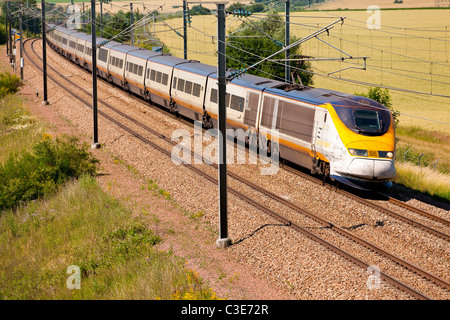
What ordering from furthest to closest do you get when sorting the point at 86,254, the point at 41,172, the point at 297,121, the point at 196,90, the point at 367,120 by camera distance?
the point at 196,90
the point at 41,172
the point at 297,121
the point at 367,120
the point at 86,254

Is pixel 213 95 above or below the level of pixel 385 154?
above

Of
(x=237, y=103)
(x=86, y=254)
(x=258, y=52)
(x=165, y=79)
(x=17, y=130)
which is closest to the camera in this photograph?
(x=86, y=254)

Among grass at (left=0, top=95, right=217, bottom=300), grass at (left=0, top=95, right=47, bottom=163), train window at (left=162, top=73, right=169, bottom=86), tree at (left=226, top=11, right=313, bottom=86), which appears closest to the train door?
grass at (left=0, top=95, right=217, bottom=300)

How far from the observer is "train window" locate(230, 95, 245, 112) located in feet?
74.6

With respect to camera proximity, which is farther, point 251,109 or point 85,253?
point 251,109

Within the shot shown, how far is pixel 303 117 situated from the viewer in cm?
1897

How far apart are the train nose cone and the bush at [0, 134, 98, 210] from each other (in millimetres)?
10520

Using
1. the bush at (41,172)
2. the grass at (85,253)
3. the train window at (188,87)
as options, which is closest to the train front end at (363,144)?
the grass at (85,253)

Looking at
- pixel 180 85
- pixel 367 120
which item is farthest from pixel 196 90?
pixel 367 120

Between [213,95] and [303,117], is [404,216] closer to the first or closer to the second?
[303,117]

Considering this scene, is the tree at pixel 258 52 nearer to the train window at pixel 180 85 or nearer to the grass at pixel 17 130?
the train window at pixel 180 85

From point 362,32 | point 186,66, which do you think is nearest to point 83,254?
point 186,66

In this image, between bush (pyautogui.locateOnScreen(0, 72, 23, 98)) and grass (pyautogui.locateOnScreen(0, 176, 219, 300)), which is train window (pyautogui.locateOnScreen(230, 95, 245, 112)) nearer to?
grass (pyautogui.locateOnScreen(0, 176, 219, 300))

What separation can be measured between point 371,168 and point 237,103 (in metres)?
8.20
